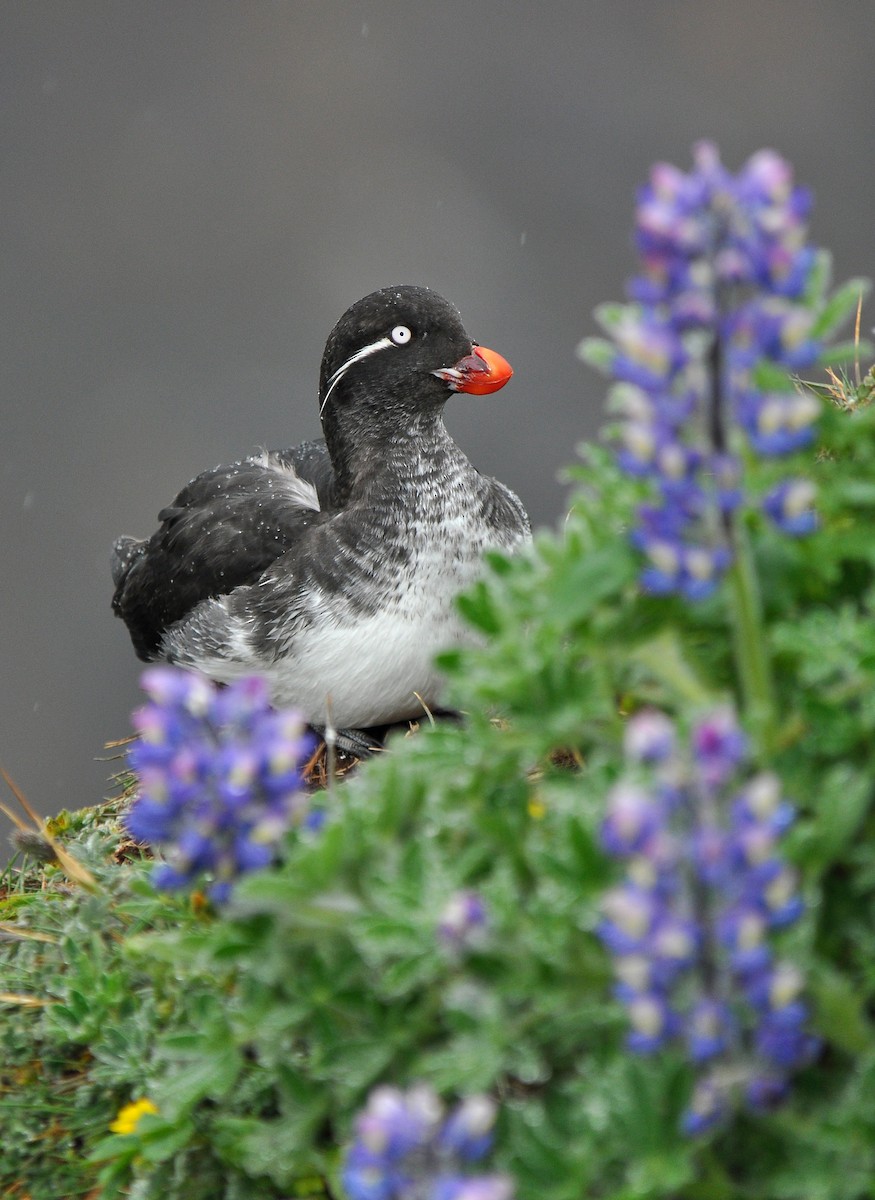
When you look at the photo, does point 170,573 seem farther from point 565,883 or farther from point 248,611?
point 565,883

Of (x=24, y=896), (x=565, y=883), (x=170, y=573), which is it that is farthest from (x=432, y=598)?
(x=565, y=883)

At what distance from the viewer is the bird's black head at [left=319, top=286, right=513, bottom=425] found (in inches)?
137

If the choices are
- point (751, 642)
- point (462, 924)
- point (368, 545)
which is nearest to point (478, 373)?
point (368, 545)

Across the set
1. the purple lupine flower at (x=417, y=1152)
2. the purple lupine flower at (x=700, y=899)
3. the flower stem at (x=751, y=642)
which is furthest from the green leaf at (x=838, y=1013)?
the purple lupine flower at (x=417, y=1152)

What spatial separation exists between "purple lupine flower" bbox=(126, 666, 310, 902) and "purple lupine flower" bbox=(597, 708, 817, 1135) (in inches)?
13.4

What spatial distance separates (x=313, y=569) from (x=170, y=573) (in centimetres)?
64

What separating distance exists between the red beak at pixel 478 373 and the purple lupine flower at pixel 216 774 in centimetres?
236

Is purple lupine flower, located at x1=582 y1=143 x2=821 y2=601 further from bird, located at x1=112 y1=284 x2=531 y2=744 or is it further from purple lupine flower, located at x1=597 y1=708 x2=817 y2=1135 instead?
bird, located at x1=112 y1=284 x2=531 y2=744

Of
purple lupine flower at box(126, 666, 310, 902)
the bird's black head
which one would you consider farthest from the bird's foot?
purple lupine flower at box(126, 666, 310, 902)

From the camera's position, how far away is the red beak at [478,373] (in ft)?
11.5

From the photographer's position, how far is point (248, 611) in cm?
355

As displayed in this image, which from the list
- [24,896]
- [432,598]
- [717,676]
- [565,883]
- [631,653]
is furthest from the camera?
[432,598]

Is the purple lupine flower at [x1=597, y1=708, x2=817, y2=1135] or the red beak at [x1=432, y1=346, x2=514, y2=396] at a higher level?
the red beak at [x1=432, y1=346, x2=514, y2=396]

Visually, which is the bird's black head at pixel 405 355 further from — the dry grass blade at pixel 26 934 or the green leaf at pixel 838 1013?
the green leaf at pixel 838 1013
